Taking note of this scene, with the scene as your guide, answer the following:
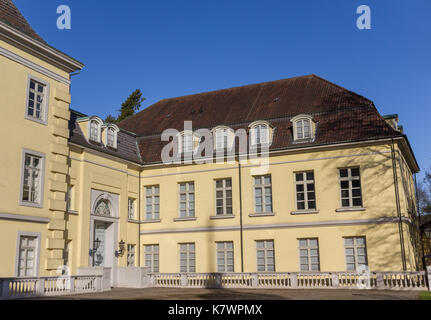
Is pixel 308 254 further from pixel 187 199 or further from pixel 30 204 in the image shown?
pixel 30 204

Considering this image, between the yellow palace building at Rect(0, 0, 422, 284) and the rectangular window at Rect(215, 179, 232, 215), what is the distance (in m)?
0.06

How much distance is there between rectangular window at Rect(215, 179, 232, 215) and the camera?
26797 millimetres

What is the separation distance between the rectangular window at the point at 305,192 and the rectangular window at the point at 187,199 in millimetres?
6132

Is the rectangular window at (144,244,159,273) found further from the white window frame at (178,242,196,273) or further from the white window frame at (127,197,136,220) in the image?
the white window frame at (127,197,136,220)

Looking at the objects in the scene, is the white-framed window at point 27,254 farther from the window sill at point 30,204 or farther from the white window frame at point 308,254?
the white window frame at point 308,254

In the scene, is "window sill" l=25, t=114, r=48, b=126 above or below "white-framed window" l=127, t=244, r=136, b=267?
above

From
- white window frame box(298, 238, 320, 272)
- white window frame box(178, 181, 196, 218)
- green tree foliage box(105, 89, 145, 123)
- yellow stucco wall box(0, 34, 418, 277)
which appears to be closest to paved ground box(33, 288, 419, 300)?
yellow stucco wall box(0, 34, 418, 277)

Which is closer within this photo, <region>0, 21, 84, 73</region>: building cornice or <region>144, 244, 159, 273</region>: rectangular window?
<region>0, 21, 84, 73</region>: building cornice

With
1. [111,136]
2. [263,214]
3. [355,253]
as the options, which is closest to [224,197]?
[263,214]

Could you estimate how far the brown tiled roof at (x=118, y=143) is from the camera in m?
23.3

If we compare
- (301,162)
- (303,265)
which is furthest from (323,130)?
(303,265)

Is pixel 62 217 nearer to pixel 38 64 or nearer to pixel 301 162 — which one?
pixel 38 64
